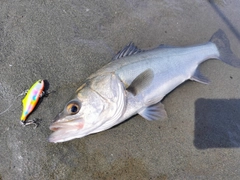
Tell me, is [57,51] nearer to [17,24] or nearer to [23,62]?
[23,62]

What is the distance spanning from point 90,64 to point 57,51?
51cm

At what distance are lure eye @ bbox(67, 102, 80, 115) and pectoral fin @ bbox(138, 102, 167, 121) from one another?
0.85 metres

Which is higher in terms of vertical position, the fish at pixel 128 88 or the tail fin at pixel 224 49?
the tail fin at pixel 224 49

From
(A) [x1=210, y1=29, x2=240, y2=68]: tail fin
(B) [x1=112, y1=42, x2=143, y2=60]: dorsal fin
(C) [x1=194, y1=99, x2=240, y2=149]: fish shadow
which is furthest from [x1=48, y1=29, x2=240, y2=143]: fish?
(C) [x1=194, y1=99, x2=240, y2=149]: fish shadow

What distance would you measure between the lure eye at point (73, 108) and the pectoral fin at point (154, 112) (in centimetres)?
85

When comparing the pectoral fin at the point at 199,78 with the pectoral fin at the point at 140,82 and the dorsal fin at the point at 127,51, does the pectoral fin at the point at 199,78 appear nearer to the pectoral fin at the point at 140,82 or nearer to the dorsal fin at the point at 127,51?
the pectoral fin at the point at 140,82

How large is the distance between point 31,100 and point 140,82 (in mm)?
1363

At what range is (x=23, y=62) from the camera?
3.21 m

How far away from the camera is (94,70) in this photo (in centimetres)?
343

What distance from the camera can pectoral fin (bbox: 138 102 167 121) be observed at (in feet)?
10.1

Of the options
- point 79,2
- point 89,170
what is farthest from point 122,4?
point 89,170

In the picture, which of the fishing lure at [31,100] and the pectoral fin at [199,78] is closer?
the fishing lure at [31,100]

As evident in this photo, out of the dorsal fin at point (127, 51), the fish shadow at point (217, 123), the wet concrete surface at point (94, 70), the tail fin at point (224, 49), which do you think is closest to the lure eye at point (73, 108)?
the wet concrete surface at point (94, 70)

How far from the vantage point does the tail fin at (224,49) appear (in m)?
3.81
